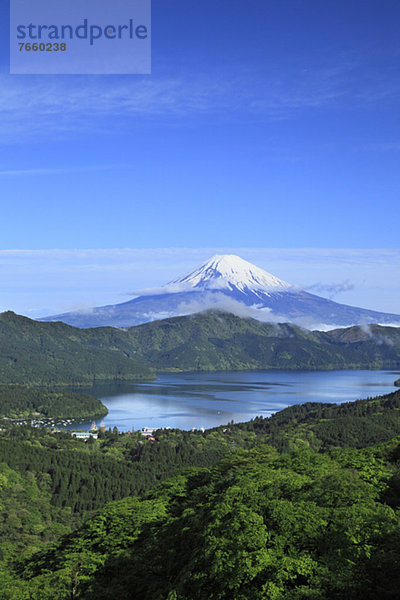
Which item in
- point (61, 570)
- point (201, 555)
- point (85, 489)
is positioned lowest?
point (85, 489)

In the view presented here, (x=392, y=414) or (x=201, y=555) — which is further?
(x=392, y=414)

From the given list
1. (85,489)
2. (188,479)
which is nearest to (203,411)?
(85,489)

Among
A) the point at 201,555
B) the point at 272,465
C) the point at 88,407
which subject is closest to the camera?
the point at 201,555

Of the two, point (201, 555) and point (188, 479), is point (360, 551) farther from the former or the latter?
point (188, 479)

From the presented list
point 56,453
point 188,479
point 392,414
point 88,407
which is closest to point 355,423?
point 392,414

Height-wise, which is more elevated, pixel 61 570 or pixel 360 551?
pixel 360 551

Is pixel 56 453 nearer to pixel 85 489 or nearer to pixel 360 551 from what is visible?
pixel 85 489

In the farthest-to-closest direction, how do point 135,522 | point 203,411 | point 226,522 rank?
point 203,411
point 135,522
point 226,522

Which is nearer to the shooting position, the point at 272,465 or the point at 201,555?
the point at 201,555

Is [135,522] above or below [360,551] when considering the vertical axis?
below
